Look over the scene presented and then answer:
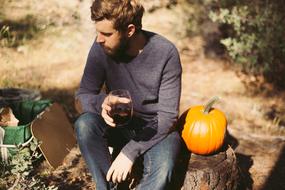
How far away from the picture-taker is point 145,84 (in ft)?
12.8

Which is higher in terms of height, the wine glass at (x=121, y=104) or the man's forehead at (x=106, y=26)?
the man's forehead at (x=106, y=26)

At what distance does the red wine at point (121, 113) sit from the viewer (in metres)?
3.42

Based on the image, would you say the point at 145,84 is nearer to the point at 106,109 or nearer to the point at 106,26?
the point at 106,109

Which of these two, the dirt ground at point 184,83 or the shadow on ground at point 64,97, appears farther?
the shadow on ground at point 64,97

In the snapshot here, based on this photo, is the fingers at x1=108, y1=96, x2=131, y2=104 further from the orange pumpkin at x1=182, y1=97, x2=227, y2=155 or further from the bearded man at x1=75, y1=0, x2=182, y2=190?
the orange pumpkin at x1=182, y1=97, x2=227, y2=155

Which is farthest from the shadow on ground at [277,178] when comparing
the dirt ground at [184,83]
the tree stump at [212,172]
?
the tree stump at [212,172]

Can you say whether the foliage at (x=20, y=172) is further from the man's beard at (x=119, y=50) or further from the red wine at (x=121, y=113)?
the man's beard at (x=119, y=50)

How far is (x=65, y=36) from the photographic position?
28.6 feet

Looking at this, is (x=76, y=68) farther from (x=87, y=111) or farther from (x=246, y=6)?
(x=87, y=111)

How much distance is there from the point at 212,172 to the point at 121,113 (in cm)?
109

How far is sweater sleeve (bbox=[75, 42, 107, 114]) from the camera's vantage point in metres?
3.97

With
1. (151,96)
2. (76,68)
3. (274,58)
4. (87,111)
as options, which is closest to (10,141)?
(87,111)

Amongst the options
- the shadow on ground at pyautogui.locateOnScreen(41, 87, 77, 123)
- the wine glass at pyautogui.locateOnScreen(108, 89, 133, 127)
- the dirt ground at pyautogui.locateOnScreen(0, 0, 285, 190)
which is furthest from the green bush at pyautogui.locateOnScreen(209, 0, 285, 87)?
the wine glass at pyautogui.locateOnScreen(108, 89, 133, 127)

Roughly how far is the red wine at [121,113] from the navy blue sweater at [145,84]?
287 millimetres
